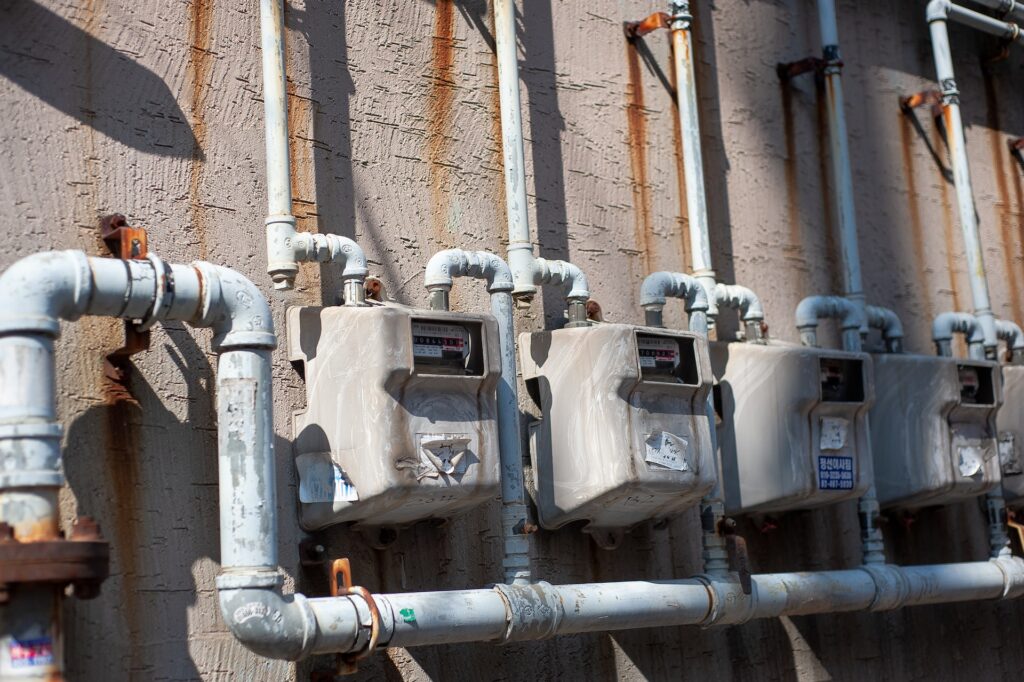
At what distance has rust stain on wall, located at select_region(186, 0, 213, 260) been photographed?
298 cm

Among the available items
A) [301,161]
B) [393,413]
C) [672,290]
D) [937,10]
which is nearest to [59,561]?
[393,413]

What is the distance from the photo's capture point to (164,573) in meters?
2.77

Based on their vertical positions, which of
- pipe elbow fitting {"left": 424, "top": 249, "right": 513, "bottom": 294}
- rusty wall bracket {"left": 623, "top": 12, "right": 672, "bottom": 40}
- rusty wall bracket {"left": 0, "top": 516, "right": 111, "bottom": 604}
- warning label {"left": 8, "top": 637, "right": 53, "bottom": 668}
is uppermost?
rusty wall bracket {"left": 623, "top": 12, "right": 672, "bottom": 40}

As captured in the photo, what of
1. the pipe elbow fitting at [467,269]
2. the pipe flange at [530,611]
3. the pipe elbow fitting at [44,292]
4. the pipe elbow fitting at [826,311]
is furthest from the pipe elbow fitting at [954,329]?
the pipe elbow fitting at [44,292]

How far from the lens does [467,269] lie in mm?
3223

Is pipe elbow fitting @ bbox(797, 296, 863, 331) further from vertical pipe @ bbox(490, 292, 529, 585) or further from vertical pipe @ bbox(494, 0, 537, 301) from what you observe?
vertical pipe @ bbox(490, 292, 529, 585)

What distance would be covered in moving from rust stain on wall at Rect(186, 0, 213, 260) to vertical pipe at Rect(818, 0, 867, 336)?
6.78 feet

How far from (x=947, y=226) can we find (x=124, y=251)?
3.04 metres

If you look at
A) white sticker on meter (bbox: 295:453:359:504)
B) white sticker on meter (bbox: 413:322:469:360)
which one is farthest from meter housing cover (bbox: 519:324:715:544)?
white sticker on meter (bbox: 295:453:359:504)

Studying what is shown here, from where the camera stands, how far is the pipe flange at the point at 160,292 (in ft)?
8.57

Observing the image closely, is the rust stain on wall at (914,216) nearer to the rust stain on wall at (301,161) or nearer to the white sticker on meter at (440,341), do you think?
the white sticker on meter at (440,341)

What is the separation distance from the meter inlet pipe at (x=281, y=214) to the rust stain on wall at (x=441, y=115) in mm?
415

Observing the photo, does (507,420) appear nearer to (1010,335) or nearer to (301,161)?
(301,161)

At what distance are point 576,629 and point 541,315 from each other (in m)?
0.83
